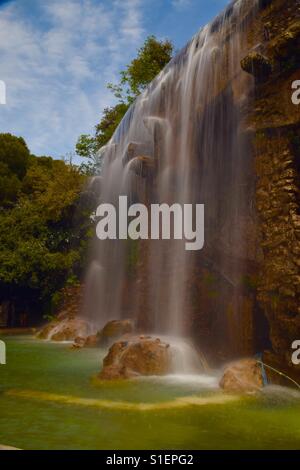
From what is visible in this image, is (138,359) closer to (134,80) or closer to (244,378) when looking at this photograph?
(244,378)

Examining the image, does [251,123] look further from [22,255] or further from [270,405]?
[22,255]

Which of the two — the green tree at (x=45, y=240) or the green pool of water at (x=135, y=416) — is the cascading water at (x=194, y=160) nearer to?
the green pool of water at (x=135, y=416)

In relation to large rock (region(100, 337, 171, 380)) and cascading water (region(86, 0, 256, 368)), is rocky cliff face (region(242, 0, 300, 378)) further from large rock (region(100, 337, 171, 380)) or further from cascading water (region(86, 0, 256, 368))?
large rock (region(100, 337, 171, 380))

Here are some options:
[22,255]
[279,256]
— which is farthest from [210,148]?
[22,255]

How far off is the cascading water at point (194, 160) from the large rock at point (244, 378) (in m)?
2.72

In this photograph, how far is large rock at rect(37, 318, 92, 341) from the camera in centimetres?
1956

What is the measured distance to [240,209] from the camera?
480 inches

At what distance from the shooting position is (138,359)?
992 centimetres

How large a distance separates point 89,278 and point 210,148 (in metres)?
12.9

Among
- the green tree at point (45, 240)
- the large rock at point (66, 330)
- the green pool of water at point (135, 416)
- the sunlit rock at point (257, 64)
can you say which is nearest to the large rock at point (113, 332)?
the large rock at point (66, 330)

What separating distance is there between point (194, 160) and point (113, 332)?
22.1ft

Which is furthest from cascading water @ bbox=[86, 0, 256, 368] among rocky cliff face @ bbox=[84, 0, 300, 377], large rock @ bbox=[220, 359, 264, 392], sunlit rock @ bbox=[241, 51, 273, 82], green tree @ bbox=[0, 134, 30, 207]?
green tree @ bbox=[0, 134, 30, 207]

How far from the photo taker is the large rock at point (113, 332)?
16.1m

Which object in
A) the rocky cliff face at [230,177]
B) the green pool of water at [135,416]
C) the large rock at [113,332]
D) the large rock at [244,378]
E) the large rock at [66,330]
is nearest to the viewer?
the green pool of water at [135,416]
